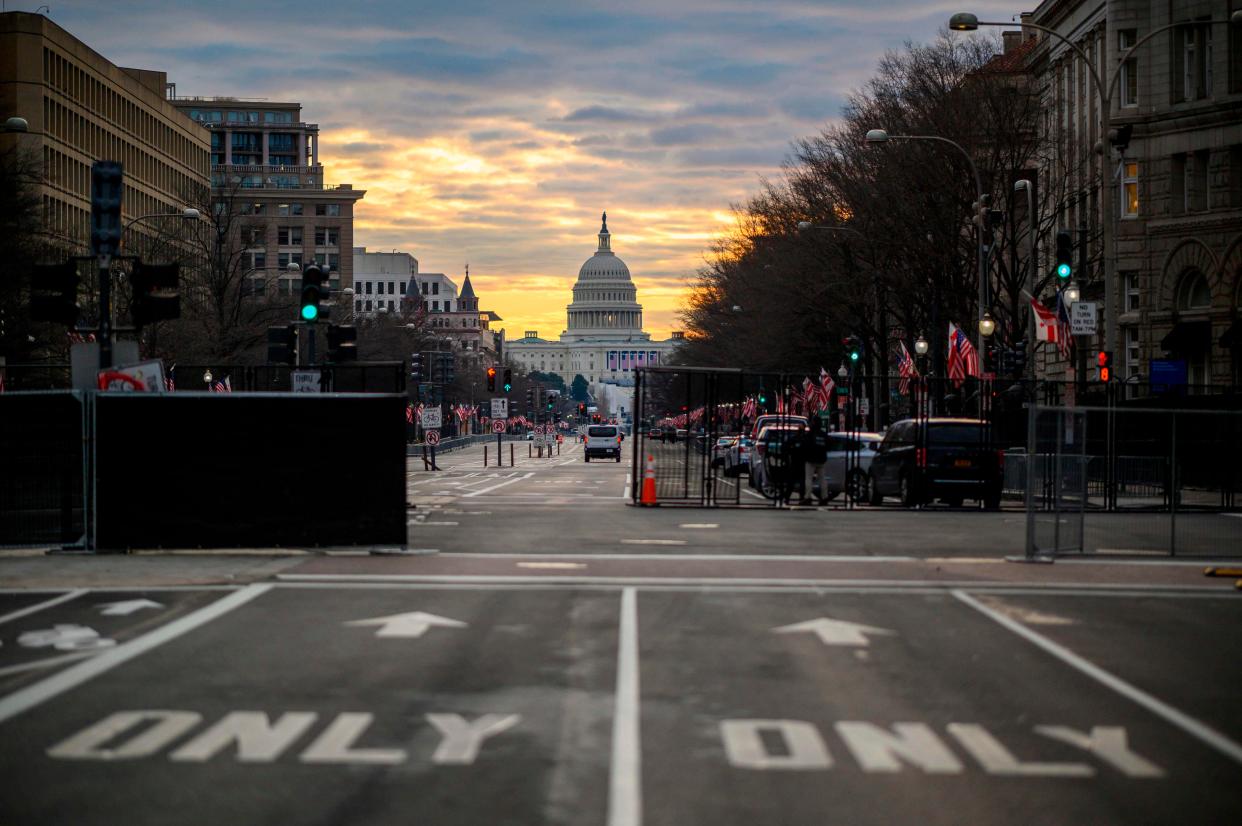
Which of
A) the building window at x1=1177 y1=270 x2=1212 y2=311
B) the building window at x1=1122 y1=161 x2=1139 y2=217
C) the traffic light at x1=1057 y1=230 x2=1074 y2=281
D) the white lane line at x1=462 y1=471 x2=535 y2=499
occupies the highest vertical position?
the building window at x1=1122 y1=161 x2=1139 y2=217

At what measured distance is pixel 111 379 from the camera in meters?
22.0

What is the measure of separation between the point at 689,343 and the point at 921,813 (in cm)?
12522

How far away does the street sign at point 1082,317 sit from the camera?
3500 centimetres

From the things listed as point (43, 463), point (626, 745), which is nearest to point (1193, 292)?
point (43, 463)

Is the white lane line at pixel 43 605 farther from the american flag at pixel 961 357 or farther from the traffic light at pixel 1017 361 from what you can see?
the american flag at pixel 961 357

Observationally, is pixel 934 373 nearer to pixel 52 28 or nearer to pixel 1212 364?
pixel 1212 364

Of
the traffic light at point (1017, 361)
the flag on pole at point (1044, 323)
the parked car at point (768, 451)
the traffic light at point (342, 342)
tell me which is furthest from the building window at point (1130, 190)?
the traffic light at point (342, 342)

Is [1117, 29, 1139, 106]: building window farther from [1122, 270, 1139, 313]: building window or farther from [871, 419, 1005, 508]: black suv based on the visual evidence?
[871, 419, 1005, 508]: black suv

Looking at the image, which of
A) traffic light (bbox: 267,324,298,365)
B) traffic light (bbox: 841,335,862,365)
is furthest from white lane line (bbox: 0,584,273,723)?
traffic light (bbox: 841,335,862,365)

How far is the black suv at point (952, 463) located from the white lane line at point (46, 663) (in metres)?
22.1

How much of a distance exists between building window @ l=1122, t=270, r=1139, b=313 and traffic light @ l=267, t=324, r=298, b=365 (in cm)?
3400

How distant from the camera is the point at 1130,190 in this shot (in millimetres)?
56781

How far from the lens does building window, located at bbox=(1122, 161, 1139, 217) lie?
56.2 m

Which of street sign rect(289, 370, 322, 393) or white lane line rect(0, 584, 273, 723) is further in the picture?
street sign rect(289, 370, 322, 393)
